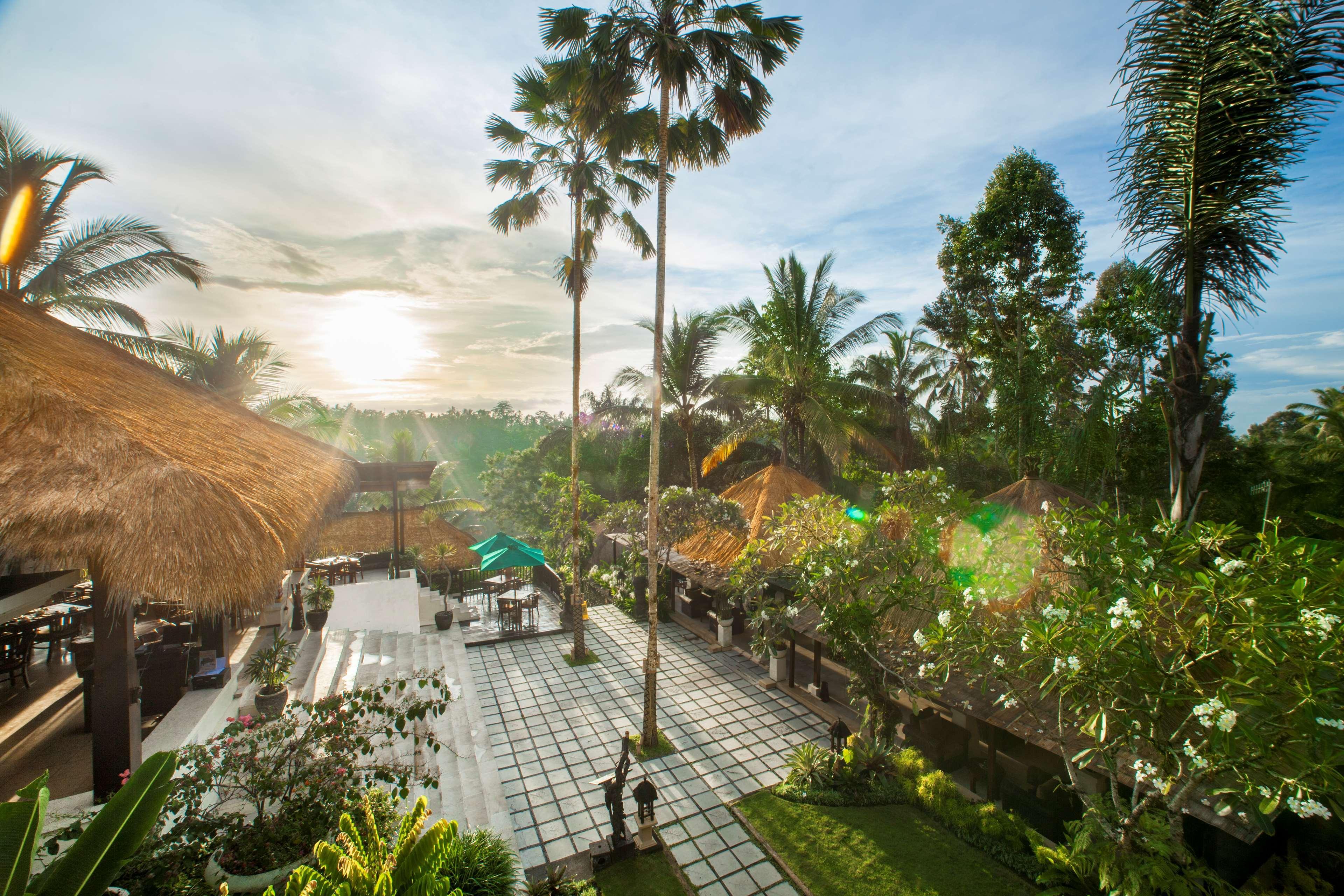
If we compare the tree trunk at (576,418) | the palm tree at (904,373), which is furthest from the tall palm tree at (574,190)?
the palm tree at (904,373)

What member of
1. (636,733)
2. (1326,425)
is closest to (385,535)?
(636,733)

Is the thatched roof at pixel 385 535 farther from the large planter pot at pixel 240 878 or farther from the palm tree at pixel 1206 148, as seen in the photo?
the palm tree at pixel 1206 148

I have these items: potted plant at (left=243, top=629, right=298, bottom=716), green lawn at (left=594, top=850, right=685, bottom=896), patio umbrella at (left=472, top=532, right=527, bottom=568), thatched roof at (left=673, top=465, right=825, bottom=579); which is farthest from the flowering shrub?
patio umbrella at (left=472, top=532, right=527, bottom=568)

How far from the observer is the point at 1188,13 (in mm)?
5684

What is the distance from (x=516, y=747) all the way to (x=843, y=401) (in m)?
15.0

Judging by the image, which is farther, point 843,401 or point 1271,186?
point 843,401

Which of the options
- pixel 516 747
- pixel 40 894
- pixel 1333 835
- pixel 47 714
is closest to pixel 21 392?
pixel 40 894

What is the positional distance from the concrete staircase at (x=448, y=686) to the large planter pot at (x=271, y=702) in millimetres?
635

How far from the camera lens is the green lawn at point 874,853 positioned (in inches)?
244

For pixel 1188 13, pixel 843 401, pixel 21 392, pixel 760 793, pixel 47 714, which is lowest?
pixel 760 793

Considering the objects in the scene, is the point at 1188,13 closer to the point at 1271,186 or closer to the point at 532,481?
the point at 1271,186

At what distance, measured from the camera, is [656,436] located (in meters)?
9.02

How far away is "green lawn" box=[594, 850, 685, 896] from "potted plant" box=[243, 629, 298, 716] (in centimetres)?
481

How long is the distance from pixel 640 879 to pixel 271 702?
536 cm
